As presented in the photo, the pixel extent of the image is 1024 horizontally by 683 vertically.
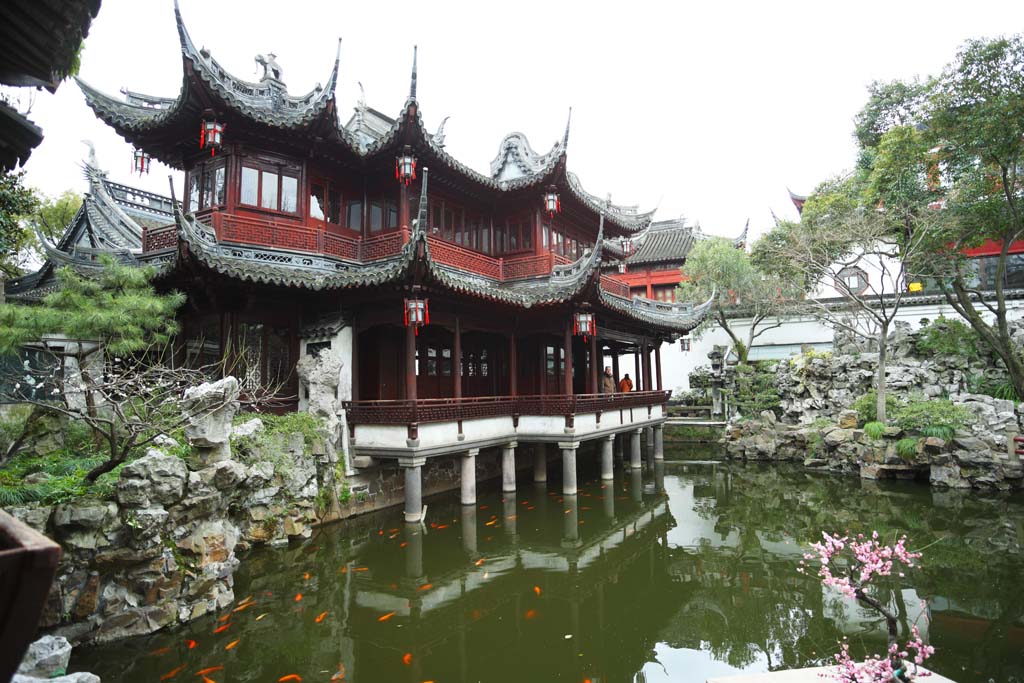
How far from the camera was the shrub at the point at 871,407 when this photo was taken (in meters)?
17.3

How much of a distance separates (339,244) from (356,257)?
55cm

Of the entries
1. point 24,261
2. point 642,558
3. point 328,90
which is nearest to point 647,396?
point 642,558

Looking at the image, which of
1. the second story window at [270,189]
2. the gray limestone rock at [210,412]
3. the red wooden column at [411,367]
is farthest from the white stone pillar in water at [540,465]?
the gray limestone rock at [210,412]

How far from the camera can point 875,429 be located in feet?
52.7

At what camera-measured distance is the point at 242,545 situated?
873 cm

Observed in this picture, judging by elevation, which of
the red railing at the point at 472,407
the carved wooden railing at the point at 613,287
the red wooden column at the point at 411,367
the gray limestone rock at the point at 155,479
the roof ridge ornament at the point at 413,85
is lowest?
the gray limestone rock at the point at 155,479

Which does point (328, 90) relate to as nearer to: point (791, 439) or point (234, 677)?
point (234, 677)

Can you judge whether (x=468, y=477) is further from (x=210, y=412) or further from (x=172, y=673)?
(x=172, y=673)

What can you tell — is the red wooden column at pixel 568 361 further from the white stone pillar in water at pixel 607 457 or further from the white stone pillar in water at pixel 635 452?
the white stone pillar in water at pixel 635 452

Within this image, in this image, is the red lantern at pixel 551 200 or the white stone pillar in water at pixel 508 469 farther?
the red lantern at pixel 551 200

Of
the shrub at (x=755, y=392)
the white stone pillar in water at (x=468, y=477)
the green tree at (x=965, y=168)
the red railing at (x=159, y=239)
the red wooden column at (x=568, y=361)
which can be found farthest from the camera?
the shrub at (x=755, y=392)

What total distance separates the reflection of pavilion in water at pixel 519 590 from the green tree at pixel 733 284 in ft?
49.7

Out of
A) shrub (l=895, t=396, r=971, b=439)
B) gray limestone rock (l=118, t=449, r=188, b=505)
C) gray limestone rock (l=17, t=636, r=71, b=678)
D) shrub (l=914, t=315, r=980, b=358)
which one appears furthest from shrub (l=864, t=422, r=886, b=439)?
gray limestone rock (l=17, t=636, r=71, b=678)

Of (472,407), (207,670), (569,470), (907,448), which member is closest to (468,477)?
(472,407)
